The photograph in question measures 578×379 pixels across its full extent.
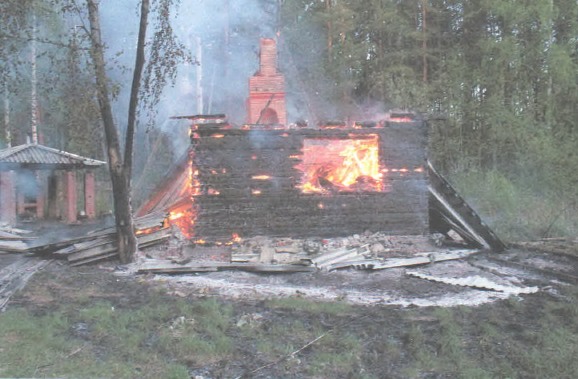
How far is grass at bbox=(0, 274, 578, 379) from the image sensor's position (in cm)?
497

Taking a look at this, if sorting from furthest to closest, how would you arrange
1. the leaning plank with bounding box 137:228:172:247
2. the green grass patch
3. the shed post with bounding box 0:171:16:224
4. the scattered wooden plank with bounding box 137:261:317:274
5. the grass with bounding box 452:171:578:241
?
the shed post with bounding box 0:171:16:224 → the grass with bounding box 452:171:578:241 → the leaning plank with bounding box 137:228:172:247 → the scattered wooden plank with bounding box 137:261:317:274 → the green grass patch

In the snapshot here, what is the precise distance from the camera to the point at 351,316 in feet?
21.9

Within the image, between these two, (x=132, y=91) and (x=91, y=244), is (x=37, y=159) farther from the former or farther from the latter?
(x=132, y=91)

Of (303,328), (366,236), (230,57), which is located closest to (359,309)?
(303,328)

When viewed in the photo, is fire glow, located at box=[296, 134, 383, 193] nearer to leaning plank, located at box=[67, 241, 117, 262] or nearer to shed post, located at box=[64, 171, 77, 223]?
leaning plank, located at box=[67, 241, 117, 262]

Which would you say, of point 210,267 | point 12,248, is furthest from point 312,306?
point 12,248

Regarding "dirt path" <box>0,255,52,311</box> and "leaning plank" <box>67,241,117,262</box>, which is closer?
"dirt path" <box>0,255,52,311</box>

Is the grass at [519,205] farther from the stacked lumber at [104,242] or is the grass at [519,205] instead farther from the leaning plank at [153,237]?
the stacked lumber at [104,242]

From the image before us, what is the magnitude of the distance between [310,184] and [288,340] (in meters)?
6.03

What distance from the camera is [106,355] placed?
527cm

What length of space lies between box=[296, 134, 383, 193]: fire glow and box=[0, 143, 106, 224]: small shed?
387 inches

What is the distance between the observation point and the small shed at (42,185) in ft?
58.2

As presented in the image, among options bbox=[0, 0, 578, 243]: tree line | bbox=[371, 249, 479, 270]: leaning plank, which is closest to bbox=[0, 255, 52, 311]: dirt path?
bbox=[371, 249, 479, 270]: leaning plank

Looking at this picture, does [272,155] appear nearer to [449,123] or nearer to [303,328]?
[303,328]
